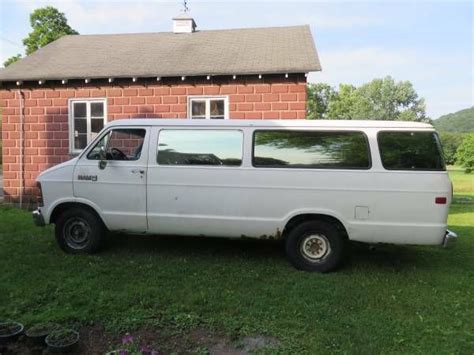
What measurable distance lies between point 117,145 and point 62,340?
3.64 m

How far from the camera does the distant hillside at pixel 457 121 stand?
105 m

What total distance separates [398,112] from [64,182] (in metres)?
101

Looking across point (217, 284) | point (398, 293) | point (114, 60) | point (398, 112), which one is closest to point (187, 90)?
point (114, 60)

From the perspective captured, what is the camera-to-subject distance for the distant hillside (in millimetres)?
105188

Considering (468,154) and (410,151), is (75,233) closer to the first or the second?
(410,151)

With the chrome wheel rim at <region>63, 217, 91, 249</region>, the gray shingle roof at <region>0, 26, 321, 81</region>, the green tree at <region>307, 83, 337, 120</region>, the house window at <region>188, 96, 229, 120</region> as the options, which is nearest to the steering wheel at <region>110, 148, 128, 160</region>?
the chrome wheel rim at <region>63, 217, 91, 249</region>

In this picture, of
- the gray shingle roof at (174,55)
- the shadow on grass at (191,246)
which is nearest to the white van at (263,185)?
the shadow on grass at (191,246)

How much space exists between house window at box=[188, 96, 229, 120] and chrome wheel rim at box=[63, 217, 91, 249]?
531cm

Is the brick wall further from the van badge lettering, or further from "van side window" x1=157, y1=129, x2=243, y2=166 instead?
the van badge lettering

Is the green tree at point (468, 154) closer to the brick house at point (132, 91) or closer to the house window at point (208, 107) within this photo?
the brick house at point (132, 91)

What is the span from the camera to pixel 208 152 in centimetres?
643

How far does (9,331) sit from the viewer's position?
398 cm

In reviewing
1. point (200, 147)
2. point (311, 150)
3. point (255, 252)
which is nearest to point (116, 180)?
point (200, 147)

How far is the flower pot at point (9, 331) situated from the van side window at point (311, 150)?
3.44 m
